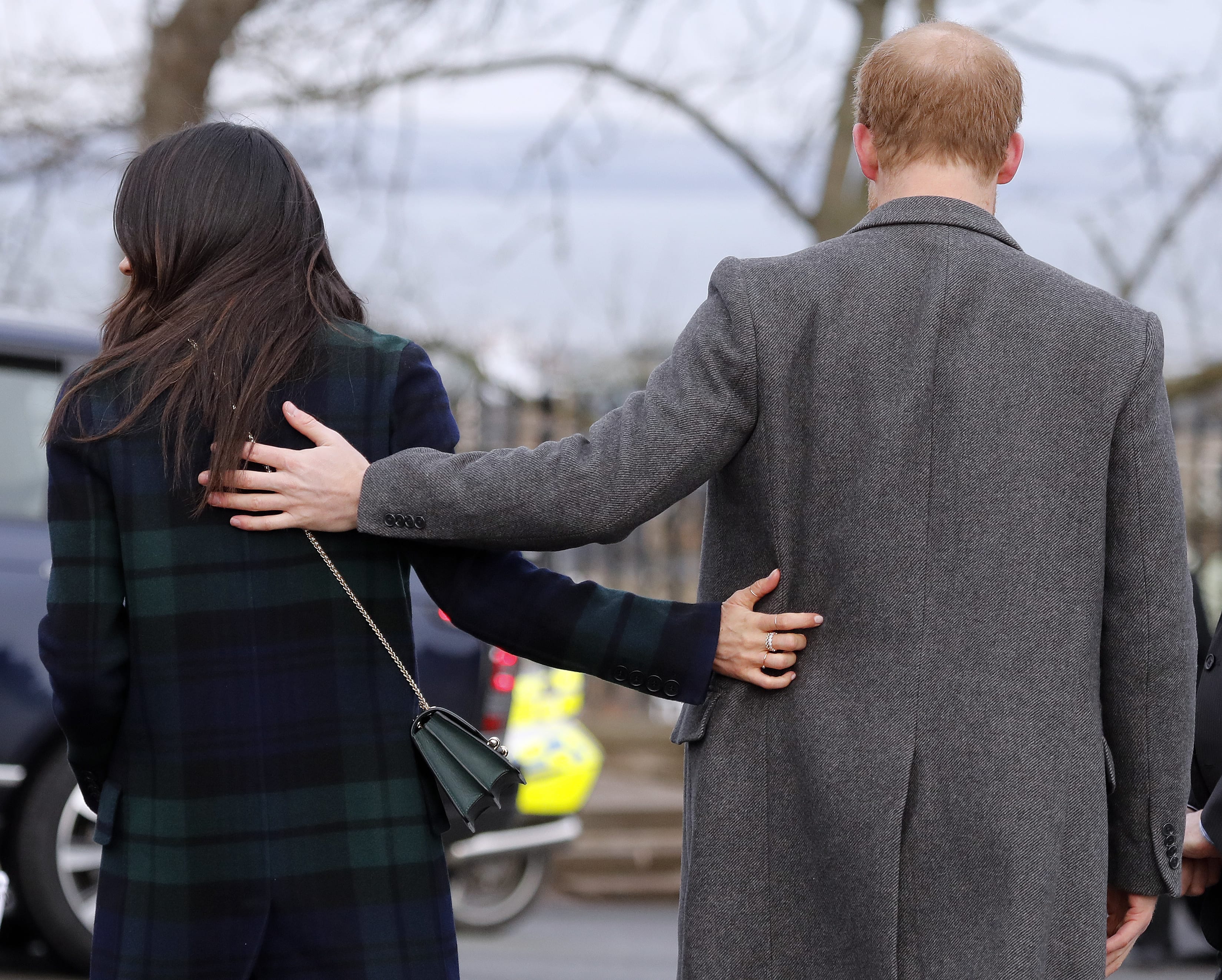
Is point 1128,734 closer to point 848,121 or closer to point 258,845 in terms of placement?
point 258,845

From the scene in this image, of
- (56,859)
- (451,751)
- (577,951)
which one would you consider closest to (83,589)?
(451,751)

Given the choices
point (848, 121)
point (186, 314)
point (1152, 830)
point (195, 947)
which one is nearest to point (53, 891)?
point (195, 947)

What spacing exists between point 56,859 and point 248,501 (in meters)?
2.71

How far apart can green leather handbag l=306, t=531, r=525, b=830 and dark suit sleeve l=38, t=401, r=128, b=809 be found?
0.29m

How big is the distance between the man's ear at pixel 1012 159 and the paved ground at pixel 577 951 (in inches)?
139

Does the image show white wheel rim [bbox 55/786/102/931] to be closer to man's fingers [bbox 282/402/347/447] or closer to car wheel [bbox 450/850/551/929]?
car wheel [bbox 450/850/551/929]

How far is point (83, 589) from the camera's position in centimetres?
206

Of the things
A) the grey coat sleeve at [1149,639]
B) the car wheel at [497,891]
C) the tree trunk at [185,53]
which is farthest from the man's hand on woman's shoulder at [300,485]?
the tree trunk at [185,53]

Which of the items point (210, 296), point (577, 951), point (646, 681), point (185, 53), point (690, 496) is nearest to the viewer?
point (210, 296)

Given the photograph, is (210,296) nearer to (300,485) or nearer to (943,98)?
(300,485)

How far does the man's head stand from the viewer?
2049mm

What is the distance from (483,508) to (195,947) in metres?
0.74

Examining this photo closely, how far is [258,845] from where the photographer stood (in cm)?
203

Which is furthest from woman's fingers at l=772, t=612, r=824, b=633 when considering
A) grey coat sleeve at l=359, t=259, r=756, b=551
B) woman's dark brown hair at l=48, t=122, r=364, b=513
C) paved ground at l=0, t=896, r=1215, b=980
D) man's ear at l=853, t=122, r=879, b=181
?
paved ground at l=0, t=896, r=1215, b=980
